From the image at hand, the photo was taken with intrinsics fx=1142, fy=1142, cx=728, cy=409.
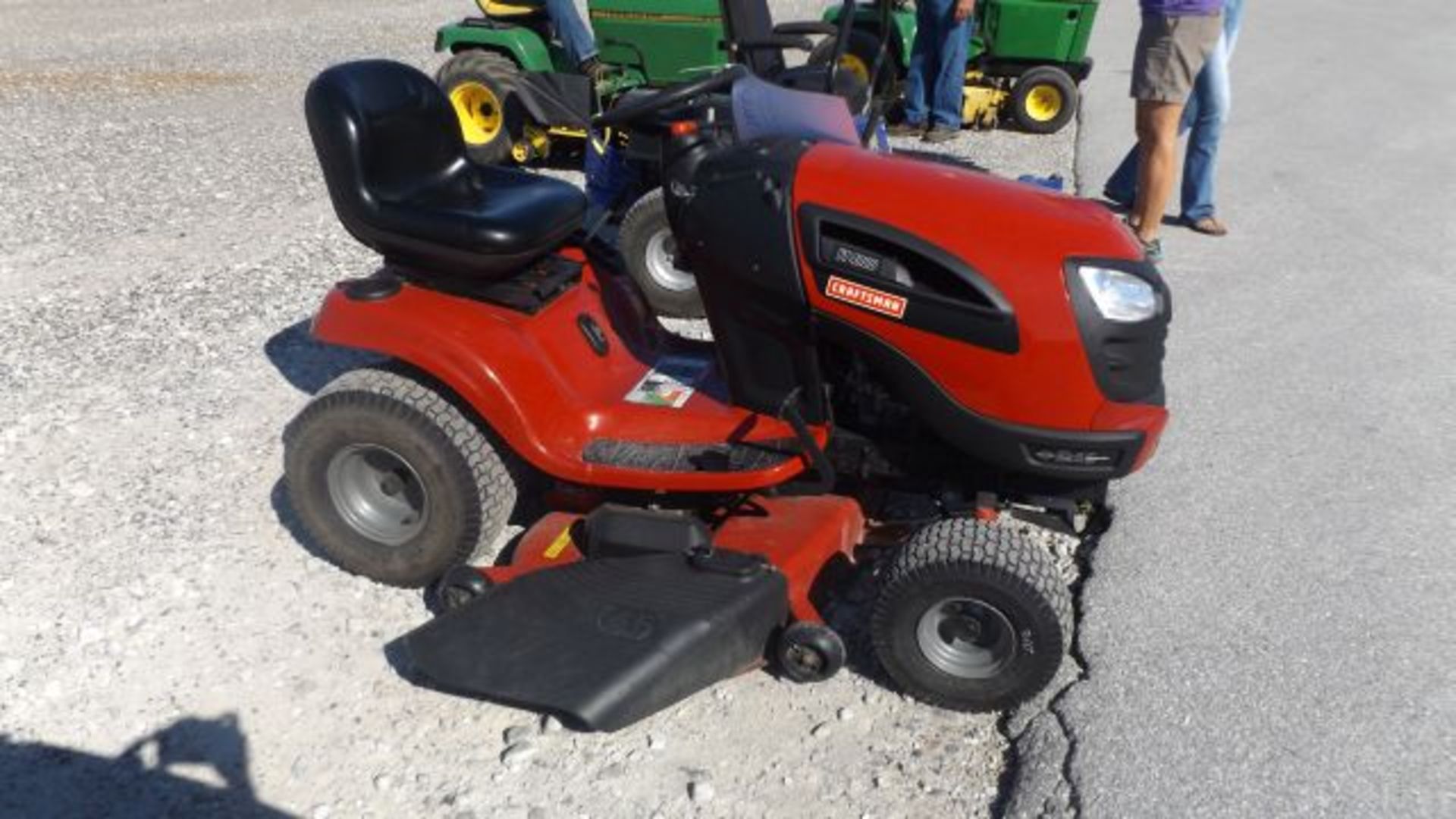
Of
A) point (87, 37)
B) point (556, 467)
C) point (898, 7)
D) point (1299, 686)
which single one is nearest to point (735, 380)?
point (556, 467)

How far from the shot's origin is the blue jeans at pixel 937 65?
695 cm

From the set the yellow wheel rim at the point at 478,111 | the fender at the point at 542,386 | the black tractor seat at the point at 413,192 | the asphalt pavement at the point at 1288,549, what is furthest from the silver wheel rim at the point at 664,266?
the yellow wheel rim at the point at 478,111

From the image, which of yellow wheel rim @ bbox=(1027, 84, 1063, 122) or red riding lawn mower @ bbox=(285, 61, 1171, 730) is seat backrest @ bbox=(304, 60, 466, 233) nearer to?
red riding lawn mower @ bbox=(285, 61, 1171, 730)

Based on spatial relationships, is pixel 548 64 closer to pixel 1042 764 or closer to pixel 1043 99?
pixel 1043 99

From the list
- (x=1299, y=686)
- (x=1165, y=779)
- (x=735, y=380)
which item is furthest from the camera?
(x=735, y=380)

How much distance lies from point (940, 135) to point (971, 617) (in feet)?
17.4

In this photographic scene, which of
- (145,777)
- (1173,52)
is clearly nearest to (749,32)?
(1173,52)

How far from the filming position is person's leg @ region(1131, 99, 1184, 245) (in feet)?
16.3

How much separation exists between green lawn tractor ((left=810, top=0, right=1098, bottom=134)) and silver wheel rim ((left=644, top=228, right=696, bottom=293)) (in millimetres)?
3297

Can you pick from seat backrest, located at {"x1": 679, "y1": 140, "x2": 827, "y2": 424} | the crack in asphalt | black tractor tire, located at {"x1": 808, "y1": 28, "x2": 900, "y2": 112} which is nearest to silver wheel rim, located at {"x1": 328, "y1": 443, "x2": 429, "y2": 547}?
Answer: seat backrest, located at {"x1": 679, "y1": 140, "x2": 827, "y2": 424}

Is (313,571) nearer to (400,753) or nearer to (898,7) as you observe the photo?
(400,753)

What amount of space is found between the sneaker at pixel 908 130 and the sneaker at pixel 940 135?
11 centimetres

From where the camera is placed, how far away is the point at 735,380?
2756mm

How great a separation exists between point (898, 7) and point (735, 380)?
5.60 m
